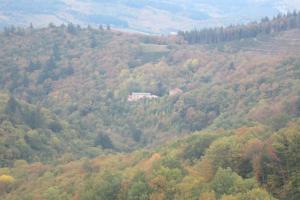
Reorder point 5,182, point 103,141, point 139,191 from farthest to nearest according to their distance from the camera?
point 103,141 → point 5,182 → point 139,191

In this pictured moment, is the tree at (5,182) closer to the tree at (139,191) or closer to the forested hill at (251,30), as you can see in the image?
the tree at (139,191)

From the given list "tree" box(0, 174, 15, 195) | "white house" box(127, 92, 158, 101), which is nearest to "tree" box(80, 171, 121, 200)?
"tree" box(0, 174, 15, 195)

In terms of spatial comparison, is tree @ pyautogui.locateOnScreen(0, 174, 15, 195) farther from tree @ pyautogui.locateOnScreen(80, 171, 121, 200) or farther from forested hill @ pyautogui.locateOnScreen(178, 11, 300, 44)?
forested hill @ pyautogui.locateOnScreen(178, 11, 300, 44)

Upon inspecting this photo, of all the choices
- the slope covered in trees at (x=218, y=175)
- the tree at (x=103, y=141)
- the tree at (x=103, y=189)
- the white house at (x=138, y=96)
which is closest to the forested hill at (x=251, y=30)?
the white house at (x=138, y=96)

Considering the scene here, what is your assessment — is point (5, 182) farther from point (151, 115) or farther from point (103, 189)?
point (151, 115)

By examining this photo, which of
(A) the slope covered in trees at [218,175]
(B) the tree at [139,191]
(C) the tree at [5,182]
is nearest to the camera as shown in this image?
(A) the slope covered in trees at [218,175]

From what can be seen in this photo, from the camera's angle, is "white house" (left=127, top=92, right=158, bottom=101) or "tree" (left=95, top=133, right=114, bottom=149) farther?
"white house" (left=127, top=92, right=158, bottom=101)

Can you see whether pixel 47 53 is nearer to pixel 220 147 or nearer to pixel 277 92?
pixel 277 92

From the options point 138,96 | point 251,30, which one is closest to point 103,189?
point 138,96
